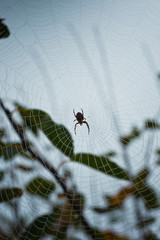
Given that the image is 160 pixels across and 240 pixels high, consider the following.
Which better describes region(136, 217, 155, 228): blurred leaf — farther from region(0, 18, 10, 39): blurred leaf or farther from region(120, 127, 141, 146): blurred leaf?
region(0, 18, 10, 39): blurred leaf

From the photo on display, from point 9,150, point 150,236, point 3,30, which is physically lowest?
point 150,236

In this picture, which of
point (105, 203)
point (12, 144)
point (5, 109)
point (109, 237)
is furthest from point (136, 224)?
point (5, 109)

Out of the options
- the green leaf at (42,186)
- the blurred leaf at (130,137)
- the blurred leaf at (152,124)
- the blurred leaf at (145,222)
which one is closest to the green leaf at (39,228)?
the green leaf at (42,186)

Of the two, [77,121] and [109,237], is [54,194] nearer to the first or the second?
[109,237]

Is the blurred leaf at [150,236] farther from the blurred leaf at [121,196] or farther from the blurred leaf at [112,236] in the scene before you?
the blurred leaf at [121,196]

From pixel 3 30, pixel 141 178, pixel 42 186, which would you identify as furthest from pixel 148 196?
pixel 3 30

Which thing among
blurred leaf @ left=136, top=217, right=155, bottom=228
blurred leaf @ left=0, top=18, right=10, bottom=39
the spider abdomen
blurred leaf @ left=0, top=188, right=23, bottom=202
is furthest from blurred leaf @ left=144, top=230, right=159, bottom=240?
blurred leaf @ left=0, top=18, right=10, bottom=39

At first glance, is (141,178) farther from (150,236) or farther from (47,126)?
(47,126)
